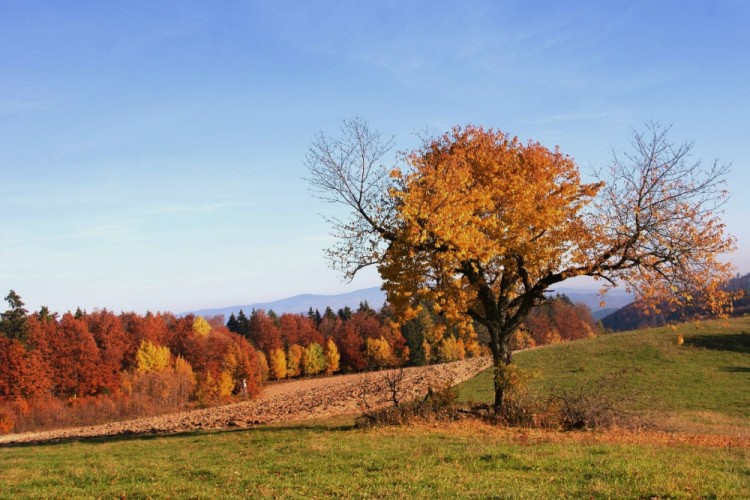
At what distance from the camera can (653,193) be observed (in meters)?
20.7

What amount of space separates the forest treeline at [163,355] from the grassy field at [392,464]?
938cm

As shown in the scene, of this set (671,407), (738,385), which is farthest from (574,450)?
(738,385)

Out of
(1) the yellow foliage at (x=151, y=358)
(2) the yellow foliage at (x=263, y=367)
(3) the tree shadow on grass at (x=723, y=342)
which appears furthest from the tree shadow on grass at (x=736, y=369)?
(2) the yellow foliage at (x=263, y=367)

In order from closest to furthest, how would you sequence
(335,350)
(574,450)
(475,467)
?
(475,467), (574,450), (335,350)

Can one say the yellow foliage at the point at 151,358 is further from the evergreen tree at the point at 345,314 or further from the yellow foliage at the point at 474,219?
the yellow foliage at the point at 474,219

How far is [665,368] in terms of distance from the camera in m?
41.5

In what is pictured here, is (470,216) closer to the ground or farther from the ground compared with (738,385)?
farther from the ground

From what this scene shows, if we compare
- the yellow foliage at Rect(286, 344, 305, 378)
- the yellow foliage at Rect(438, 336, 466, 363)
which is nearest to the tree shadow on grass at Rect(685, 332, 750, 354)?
the yellow foliage at Rect(438, 336, 466, 363)

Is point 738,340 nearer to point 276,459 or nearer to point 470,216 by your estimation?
point 470,216

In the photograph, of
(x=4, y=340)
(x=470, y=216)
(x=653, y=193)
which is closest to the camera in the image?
(x=470, y=216)

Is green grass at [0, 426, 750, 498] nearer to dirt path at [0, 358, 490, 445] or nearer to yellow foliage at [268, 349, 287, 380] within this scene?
dirt path at [0, 358, 490, 445]

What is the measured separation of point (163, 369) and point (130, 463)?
72012 millimetres

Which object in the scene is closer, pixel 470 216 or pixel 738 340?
pixel 470 216

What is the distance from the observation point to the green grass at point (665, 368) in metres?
30.3
